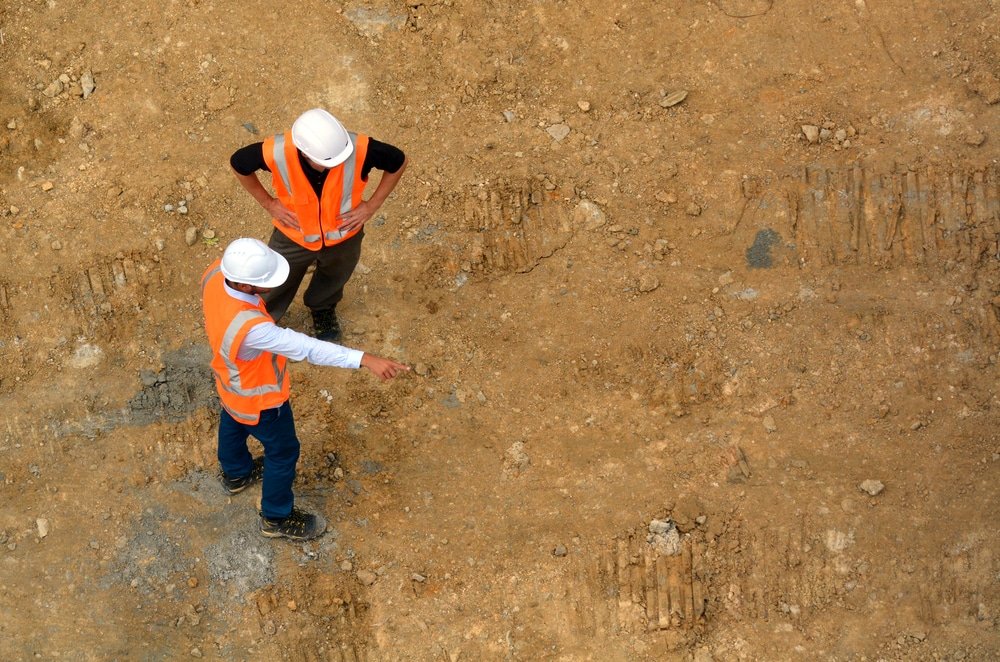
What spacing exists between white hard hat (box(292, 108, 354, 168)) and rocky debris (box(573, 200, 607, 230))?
203 cm

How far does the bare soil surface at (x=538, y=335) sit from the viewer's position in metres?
5.13

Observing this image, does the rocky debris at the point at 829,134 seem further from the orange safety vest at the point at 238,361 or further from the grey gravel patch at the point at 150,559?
the grey gravel patch at the point at 150,559

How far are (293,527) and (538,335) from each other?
191cm

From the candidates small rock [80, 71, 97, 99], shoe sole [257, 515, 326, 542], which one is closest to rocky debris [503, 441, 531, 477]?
shoe sole [257, 515, 326, 542]

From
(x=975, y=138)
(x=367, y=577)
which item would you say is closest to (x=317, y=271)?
(x=367, y=577)

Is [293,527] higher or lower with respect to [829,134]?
lower

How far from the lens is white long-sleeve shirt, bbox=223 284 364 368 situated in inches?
Result: 162

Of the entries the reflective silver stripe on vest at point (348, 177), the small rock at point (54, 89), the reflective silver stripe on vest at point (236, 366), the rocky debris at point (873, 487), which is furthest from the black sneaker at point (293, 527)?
the small rock at point (54, 89)

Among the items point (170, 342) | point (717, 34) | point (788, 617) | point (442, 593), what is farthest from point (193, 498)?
point (717, 34)

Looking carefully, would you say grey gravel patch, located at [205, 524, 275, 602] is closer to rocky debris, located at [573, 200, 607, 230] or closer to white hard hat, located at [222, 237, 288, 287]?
white hard hat, located at [222, 237, 288, 287]

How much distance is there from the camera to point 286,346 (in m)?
4.13

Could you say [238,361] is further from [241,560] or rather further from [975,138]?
[975,138]

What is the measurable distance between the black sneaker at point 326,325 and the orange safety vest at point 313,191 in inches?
32.5

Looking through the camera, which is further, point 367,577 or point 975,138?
point 975,138
